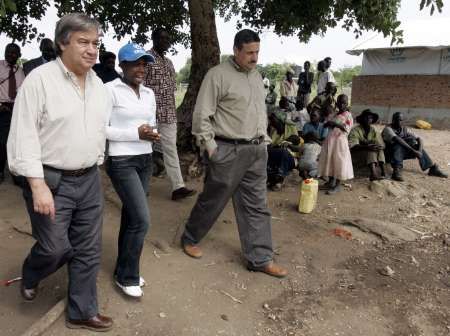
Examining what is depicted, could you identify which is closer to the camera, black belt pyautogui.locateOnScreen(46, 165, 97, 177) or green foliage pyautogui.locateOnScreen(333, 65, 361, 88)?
Answer: black belt pyautogui.locateOnScreen(46, 165, 97, 177)

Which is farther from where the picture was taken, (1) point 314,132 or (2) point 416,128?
(2) point 416,128

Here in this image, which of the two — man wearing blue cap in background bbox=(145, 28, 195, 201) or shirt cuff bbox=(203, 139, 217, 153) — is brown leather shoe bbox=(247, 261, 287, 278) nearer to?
shirt cuff bbox=(203, 139, 217, 153)

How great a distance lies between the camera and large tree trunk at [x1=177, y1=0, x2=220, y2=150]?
662 centimetres

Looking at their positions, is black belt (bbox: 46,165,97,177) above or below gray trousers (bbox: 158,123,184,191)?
above

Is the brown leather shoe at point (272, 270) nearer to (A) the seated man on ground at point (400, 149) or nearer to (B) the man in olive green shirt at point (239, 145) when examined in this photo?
(B) the man in olive green shirt at point (239, 145)

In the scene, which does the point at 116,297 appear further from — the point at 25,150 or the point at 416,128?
the point at 416,128

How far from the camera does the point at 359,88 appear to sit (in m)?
15.8

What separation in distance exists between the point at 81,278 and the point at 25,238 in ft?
5.98

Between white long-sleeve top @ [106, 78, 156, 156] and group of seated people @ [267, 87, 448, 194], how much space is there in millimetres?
3388

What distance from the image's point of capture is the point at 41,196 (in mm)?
2223

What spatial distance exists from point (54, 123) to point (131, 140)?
61 cm

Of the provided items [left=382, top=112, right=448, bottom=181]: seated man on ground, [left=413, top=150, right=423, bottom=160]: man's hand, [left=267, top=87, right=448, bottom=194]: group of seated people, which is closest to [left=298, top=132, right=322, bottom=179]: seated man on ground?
[left=267, top=87, right=448, bottom=194]: group of seated people

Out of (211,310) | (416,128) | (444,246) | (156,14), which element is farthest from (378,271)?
(416,128)

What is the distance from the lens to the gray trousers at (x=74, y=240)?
2.41 meters
